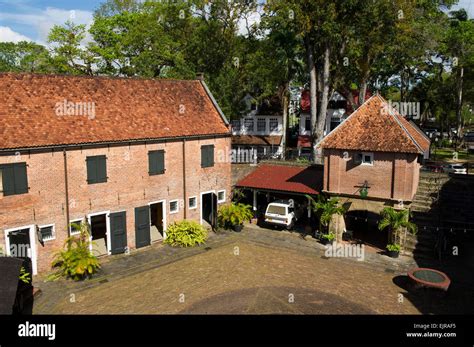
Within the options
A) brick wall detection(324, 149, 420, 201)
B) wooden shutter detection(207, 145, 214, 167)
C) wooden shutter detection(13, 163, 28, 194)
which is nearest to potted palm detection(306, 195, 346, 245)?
brick wall detection(324, 149, 420, 201)

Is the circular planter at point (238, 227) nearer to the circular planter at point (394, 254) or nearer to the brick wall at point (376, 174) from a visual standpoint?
the brick wall at point (376, 174)

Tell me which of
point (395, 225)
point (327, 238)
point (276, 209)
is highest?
point (395, 225)

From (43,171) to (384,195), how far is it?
19574 mm

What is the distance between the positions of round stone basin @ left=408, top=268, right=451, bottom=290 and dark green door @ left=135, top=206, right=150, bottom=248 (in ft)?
50.5

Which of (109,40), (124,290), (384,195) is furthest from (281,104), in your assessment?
(124,290)

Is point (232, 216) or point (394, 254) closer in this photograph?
point (394, 254)

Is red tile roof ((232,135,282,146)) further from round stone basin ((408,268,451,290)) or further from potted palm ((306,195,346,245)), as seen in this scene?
round stone basin ((408,268,451,290))

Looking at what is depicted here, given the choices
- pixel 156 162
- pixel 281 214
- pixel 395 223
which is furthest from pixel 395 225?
pixel 156 162

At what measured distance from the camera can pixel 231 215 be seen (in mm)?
28859

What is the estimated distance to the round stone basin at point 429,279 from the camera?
1866cm

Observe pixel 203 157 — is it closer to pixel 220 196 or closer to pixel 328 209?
pixel 220 196

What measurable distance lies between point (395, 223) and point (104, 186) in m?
17.1

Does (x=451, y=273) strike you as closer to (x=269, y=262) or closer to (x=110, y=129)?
(x=269, y=262)

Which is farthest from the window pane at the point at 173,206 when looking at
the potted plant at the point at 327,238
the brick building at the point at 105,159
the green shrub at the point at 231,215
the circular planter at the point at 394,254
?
the circular planter at the point at 394,254
